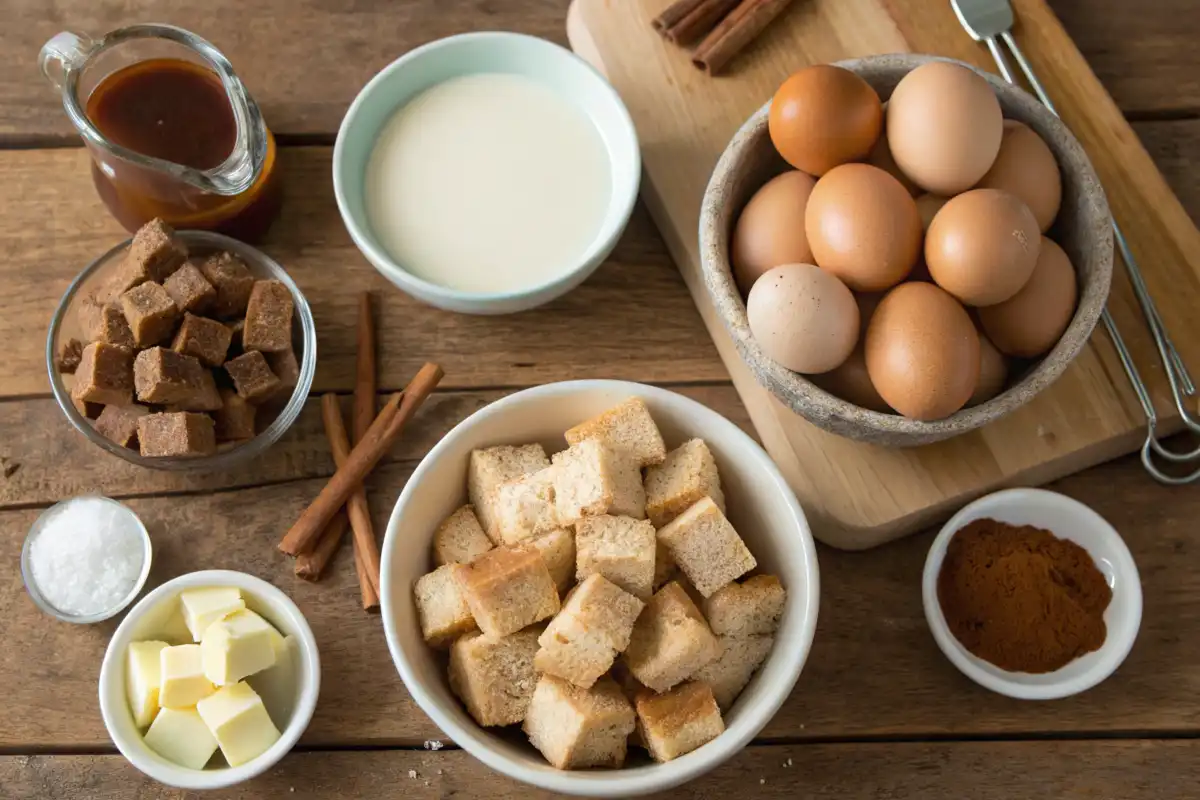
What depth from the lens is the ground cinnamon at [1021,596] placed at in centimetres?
131

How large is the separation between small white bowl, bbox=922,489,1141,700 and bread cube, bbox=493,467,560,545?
1.59ft

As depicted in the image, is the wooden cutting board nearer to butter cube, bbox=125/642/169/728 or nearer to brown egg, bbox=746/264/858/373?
brown egg, bbox=746/264/858/373

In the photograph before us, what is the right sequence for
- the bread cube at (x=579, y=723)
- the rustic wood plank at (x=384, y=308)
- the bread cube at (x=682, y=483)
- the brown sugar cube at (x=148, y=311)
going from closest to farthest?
the bread cube at (x=579, y=723)
the bread cube at (x=682, y=483)
the brown sugar cube at (x=148, y=311)
the rustic wood plank at (x=384, y=308)

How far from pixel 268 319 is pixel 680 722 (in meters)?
0.72

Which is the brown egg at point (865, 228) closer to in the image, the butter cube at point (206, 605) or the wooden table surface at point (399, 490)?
the wooden table surface at point (399, 490)

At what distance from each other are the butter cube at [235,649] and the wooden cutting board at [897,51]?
0.68 meters

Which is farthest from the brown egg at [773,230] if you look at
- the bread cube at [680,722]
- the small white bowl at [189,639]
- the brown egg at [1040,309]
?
the small white bowl at [189,639]

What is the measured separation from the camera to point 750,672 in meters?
1.23

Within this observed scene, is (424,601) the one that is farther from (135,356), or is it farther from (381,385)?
(135,356)

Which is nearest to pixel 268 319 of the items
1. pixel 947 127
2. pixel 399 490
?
pixel 399 490

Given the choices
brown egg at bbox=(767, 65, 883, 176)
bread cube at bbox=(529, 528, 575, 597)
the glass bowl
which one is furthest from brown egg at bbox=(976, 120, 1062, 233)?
the glass bowl

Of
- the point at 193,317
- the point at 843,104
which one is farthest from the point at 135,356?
the point at 843,104

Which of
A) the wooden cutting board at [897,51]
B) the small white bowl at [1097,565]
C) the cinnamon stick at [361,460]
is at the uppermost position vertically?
the cinnamon stick at [361,460]

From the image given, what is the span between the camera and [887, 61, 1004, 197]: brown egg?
118cm
